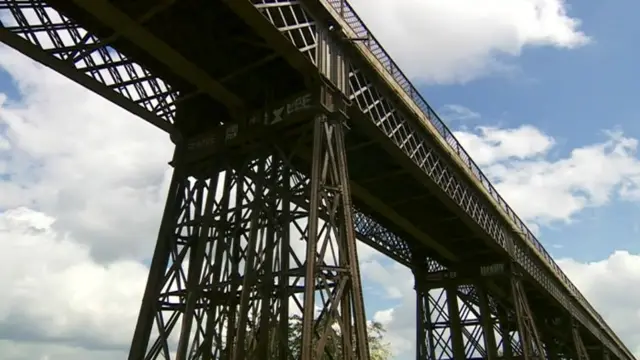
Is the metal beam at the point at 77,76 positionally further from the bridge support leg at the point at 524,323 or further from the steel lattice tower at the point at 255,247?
the bridge support leg at the point at 524,323

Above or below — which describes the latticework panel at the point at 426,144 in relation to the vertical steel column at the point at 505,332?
above

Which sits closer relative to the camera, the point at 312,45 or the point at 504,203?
the point at 312,45

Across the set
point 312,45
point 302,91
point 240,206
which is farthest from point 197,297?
point 312,45

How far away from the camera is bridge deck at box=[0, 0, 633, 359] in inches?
409

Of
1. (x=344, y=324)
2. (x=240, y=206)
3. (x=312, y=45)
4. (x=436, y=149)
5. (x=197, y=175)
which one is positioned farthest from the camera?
(x=436, y=149)

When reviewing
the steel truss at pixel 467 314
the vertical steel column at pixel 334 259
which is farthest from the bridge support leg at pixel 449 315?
the vertical steel column at pixel 334 259

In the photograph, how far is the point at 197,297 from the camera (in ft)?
36.9

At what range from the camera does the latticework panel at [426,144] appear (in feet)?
41.1

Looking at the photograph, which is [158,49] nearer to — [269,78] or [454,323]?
[269,78]

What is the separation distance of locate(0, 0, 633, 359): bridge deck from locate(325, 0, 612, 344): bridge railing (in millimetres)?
58

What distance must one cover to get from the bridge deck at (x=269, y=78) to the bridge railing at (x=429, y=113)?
0.06 metres

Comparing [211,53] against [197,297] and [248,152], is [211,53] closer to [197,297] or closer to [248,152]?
[248,152]

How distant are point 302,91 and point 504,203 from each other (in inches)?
596

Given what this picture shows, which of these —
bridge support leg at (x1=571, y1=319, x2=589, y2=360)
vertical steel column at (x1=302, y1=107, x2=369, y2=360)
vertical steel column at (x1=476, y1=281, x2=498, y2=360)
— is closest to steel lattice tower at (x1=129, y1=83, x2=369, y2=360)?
vertical steel column at (x1=302, y1=107, x2=369, y2=360)
